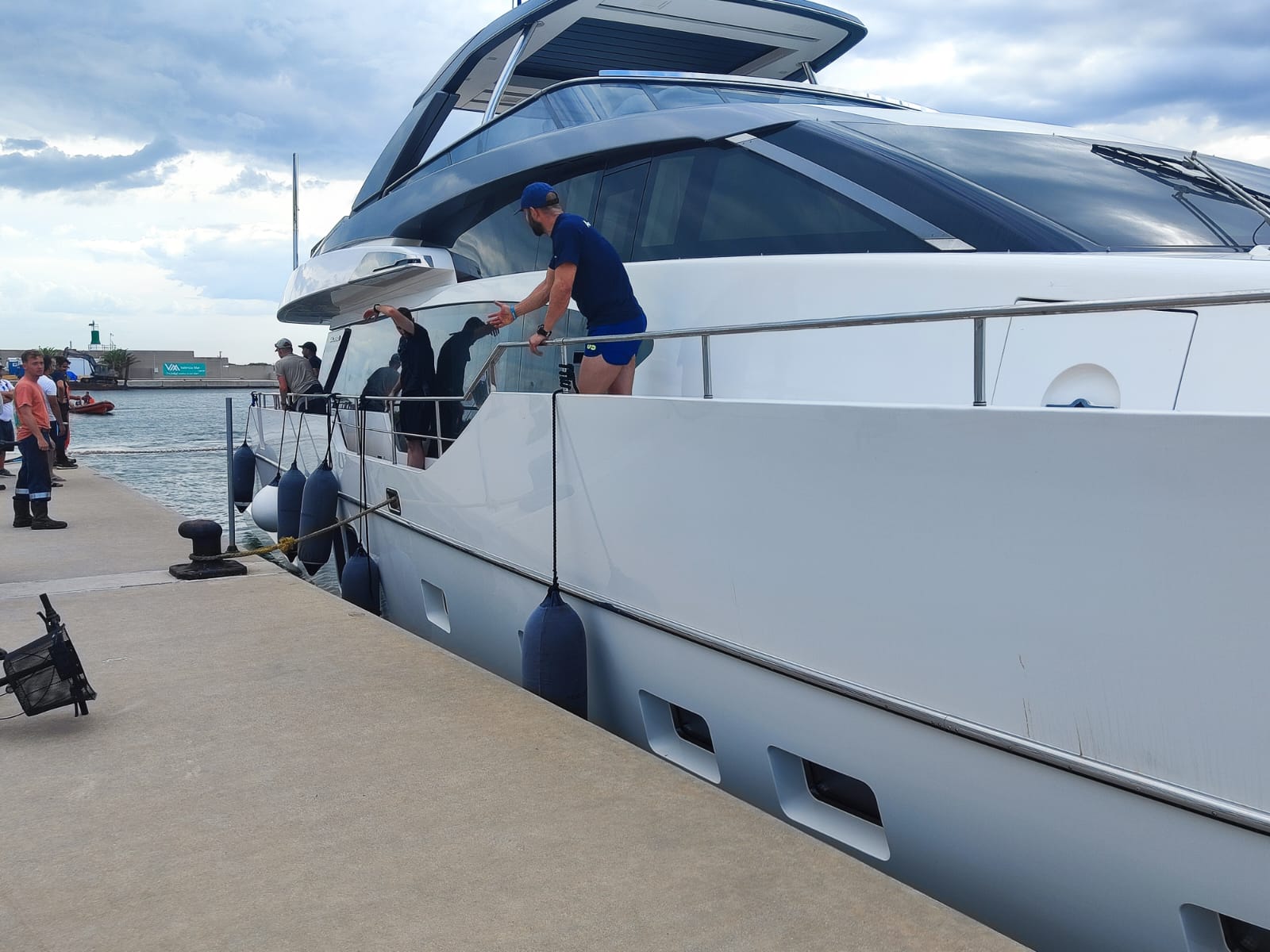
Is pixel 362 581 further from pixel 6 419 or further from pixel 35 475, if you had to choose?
pixel 6 419

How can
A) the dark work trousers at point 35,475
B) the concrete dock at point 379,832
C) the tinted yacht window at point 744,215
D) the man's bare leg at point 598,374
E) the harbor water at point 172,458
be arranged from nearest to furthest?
the concrete dock at point 379,832 → the tinted yacht window at point 744,215 → the man's bare leg at point 598,374 → the dark work trousers at point 35,475 → the harbor water at point 172,458

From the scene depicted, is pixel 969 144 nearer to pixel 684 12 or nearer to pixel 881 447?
pixel 881 447

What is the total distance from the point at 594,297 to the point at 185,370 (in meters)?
115

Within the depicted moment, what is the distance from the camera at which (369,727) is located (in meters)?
3.72

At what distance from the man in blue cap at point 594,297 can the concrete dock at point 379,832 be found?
1.26 m

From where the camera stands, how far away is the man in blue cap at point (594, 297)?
4.12m

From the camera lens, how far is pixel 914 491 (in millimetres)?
2559

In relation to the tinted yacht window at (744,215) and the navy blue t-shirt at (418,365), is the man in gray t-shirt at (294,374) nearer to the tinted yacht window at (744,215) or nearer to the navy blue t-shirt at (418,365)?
the navy blue t-shirt at (418,365)

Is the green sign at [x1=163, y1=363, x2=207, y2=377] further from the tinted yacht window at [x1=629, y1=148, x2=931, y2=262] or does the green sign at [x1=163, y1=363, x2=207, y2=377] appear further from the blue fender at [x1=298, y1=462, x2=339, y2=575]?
the tinted yacht window at [x1=629, y1=148, x2=931, y2=262]

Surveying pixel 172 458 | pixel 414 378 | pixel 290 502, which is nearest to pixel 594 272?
pixel 414 378

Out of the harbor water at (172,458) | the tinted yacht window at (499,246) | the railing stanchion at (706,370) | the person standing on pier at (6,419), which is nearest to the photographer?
the railing stanchion at (706,370)

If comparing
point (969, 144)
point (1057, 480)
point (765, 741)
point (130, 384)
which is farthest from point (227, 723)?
point (130, 384)

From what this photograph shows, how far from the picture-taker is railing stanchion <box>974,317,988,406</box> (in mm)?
2467

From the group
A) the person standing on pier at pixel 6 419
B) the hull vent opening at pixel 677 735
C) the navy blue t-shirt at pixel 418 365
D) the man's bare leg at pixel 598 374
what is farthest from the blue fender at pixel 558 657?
the person standing on pier at pixel 6 419
